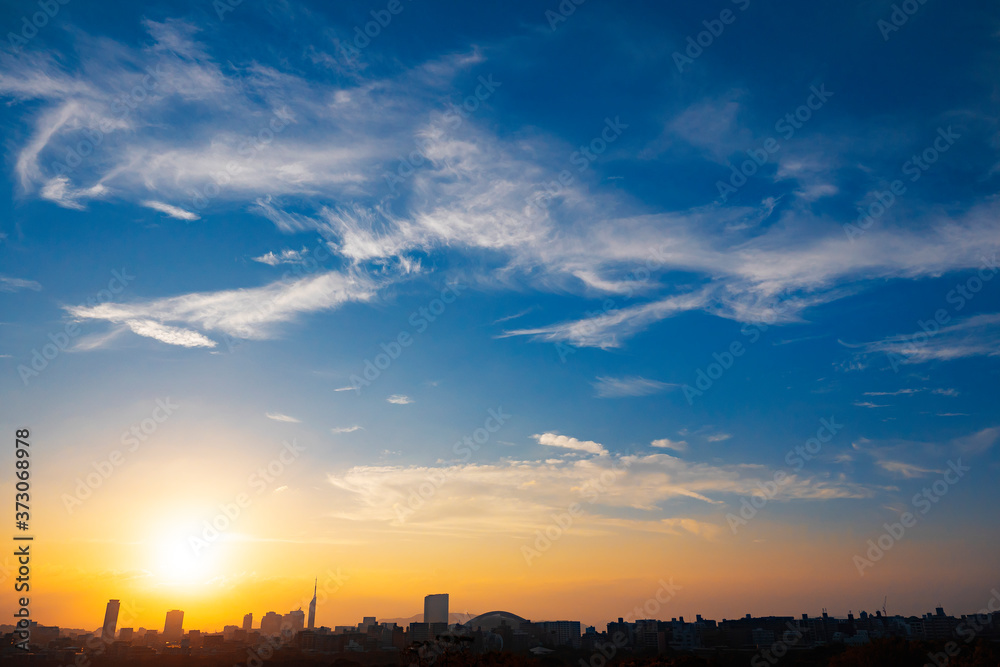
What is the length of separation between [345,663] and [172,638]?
168 m

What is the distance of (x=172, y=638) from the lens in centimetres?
19912

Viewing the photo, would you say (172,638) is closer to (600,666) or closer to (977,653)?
(600,666)

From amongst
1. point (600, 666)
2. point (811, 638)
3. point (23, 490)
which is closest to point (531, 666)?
point (600, 666)

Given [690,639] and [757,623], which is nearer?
[690,639]

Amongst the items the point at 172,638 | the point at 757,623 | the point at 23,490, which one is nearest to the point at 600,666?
the point at 23,490

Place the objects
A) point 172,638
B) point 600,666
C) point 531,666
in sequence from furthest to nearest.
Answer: point 172,638, point 600,666, point 531,666

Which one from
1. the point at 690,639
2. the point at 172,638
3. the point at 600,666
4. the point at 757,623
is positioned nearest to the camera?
the point at 600,666

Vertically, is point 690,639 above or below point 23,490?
below

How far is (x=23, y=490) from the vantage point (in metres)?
30.2

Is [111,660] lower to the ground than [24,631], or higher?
lower

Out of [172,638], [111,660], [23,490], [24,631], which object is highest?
[23,490]

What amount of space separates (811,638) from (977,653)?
113980mm

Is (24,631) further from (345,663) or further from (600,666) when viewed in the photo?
(600,666)

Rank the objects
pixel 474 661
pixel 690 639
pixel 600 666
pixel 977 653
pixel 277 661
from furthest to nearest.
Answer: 1. pixel 690 639
2. pixel 277 661
3. pixel 600 666
4. pixel 977 653
5. pixel 474 661
